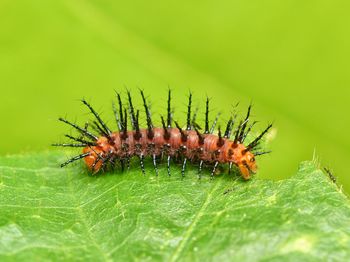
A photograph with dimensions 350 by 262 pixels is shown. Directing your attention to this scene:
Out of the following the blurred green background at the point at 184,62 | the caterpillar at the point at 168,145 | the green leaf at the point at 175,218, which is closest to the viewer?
the green leaf at the point at 175,218

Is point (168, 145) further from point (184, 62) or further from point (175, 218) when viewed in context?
point (184, 62)

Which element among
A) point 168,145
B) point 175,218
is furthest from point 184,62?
point 175,218

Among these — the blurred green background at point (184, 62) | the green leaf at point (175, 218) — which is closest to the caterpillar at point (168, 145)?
the green leaf at point (175, 218)

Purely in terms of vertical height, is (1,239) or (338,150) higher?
(338,150)

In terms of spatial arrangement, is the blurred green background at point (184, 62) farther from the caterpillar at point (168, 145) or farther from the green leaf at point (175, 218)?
the green leaf at point (175, 218)

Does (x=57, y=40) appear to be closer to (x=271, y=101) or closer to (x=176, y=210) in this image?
(x=271, y=101)

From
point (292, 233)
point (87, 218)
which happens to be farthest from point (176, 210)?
point (292, 233)
